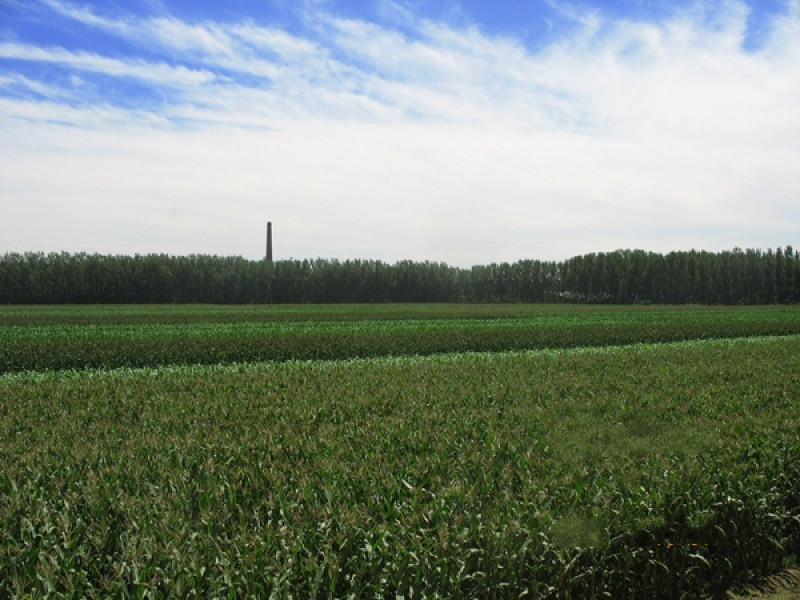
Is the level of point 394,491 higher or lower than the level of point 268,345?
higher

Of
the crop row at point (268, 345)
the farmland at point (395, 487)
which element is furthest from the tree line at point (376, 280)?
the farmland at point (395, 487)

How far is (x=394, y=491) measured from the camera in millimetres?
4496

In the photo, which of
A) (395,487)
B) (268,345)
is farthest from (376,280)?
(395,487)

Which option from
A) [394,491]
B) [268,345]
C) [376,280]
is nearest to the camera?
[394,491]

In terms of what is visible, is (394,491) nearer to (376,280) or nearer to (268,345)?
(268,345)

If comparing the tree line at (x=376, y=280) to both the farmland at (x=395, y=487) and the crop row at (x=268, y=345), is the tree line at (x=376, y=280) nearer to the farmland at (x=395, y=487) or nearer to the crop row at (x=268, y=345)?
the crop row at (x=268, y=345)

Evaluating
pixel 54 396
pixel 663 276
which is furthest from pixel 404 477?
pixel 663 276

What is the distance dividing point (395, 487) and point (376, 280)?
4201 inches

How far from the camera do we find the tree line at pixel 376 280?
95750mm

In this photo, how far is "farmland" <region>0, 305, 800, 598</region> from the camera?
354 centimetres

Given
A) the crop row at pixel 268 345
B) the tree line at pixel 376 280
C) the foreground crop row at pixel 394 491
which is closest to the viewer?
the foreground crop row at pixel 394 491

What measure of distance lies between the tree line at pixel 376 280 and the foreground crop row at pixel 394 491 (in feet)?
310

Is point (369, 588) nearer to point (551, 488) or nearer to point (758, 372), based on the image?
point (551, 488)

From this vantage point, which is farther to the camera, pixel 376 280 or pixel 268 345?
pixel 376 280
